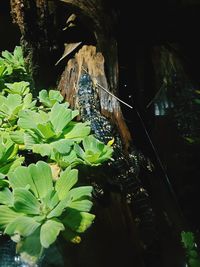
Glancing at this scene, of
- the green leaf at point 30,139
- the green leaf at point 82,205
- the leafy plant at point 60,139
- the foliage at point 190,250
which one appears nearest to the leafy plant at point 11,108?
the leafy plant at point 60,139

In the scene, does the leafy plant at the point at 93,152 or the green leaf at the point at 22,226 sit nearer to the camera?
the green leaf at the point at 22,226

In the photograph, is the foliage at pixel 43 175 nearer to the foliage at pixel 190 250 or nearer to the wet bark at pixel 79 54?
the wet bark at pixel 79 54

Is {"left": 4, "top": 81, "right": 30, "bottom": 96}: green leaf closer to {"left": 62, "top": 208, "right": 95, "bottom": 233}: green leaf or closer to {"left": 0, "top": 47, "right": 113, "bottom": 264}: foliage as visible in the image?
{"left": 0, "top": 47, "right": 113, "bottom": 264}: foliage

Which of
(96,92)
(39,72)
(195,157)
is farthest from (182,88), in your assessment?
(39,72)

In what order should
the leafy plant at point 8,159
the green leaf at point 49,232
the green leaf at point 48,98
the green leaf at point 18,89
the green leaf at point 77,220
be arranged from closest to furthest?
the green leaf at point 49,232
the green leaf at point 77,220
the leafy plant at point 8,159
the green leaf at point 48,98
the green leaf at point 18,89

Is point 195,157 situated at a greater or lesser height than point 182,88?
lesser

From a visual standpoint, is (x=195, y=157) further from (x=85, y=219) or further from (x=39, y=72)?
(x=85, y=219)

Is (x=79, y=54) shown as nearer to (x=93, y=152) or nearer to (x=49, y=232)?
(x=93, y=152)

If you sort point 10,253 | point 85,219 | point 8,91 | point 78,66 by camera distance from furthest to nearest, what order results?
point 78,66, point 8,91, point 10,253, point 85,219

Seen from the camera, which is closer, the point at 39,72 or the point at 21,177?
the point at 21,177
